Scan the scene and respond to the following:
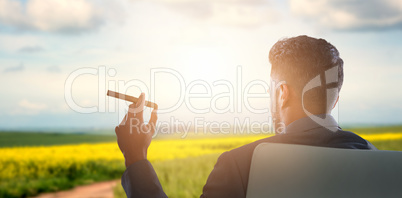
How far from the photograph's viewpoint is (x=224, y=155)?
1043 mm

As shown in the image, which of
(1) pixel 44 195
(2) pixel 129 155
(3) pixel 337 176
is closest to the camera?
(3) pixel 337 176

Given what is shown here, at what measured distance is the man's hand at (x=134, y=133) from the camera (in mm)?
1108

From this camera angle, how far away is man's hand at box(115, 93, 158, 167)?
3.64 ft

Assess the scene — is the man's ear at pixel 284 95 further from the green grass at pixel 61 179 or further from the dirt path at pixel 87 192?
the green grass at pixel 61 179

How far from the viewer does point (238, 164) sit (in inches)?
40.0

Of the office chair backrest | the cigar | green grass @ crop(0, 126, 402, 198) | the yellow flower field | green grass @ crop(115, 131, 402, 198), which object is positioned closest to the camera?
the office chair backrest

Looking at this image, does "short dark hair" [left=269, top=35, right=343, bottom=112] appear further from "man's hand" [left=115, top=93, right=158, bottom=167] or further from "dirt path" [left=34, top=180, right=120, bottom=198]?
"dirt path" [left=34, top=180, right=120, bottom=198]

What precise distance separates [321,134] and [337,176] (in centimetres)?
22

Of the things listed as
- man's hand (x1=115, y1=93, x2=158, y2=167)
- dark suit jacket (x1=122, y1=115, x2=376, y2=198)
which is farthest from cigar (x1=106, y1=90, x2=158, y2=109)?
dark suit jacket (x1=122, y1=115, x2=376, y2=198)

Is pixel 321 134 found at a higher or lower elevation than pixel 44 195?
higher

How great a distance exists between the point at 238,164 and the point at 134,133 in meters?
0.33

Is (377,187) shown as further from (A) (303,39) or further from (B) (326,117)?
(A) (303,39)

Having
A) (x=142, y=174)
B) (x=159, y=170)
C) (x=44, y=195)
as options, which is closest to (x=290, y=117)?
(x=142, y=174)

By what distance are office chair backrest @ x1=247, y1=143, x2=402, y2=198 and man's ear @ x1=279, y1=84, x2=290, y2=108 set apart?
28 cm
